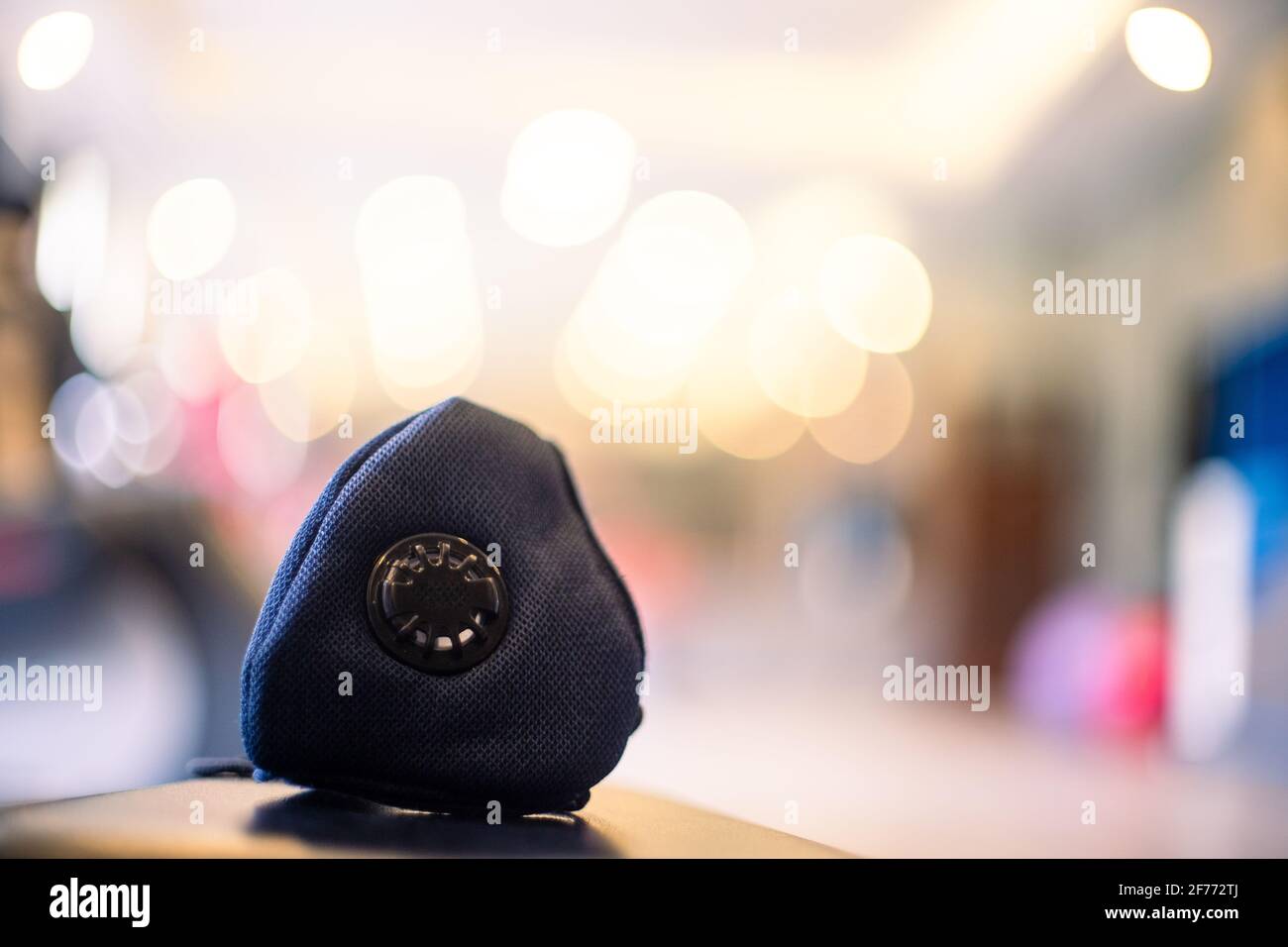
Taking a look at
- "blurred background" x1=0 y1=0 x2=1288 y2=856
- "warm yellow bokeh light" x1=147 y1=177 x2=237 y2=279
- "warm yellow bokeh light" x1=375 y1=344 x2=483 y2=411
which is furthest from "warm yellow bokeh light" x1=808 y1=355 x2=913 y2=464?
"warm yellow bokeh light" x1=147 y1=177 x2=237 y2=279

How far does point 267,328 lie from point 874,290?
3.40 m

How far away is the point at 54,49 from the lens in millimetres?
3145

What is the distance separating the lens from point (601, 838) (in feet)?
1.71

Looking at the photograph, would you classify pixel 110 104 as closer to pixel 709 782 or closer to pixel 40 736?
pixel 40 736

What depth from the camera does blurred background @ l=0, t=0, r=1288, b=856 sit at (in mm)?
2090

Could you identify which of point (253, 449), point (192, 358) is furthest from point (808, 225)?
point (192, 358)

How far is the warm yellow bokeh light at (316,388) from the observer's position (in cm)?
371

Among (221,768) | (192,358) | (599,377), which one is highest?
(599,377)

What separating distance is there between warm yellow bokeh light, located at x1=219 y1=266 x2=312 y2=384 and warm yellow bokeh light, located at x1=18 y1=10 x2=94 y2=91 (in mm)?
827

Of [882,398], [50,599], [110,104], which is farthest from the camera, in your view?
[882,398]

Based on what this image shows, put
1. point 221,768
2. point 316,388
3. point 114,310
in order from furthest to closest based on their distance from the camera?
point 316,388, point 114,310, point 221,768

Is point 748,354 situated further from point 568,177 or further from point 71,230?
point 71,230

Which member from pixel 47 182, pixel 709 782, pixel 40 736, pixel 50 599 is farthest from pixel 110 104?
pixel 709 782
